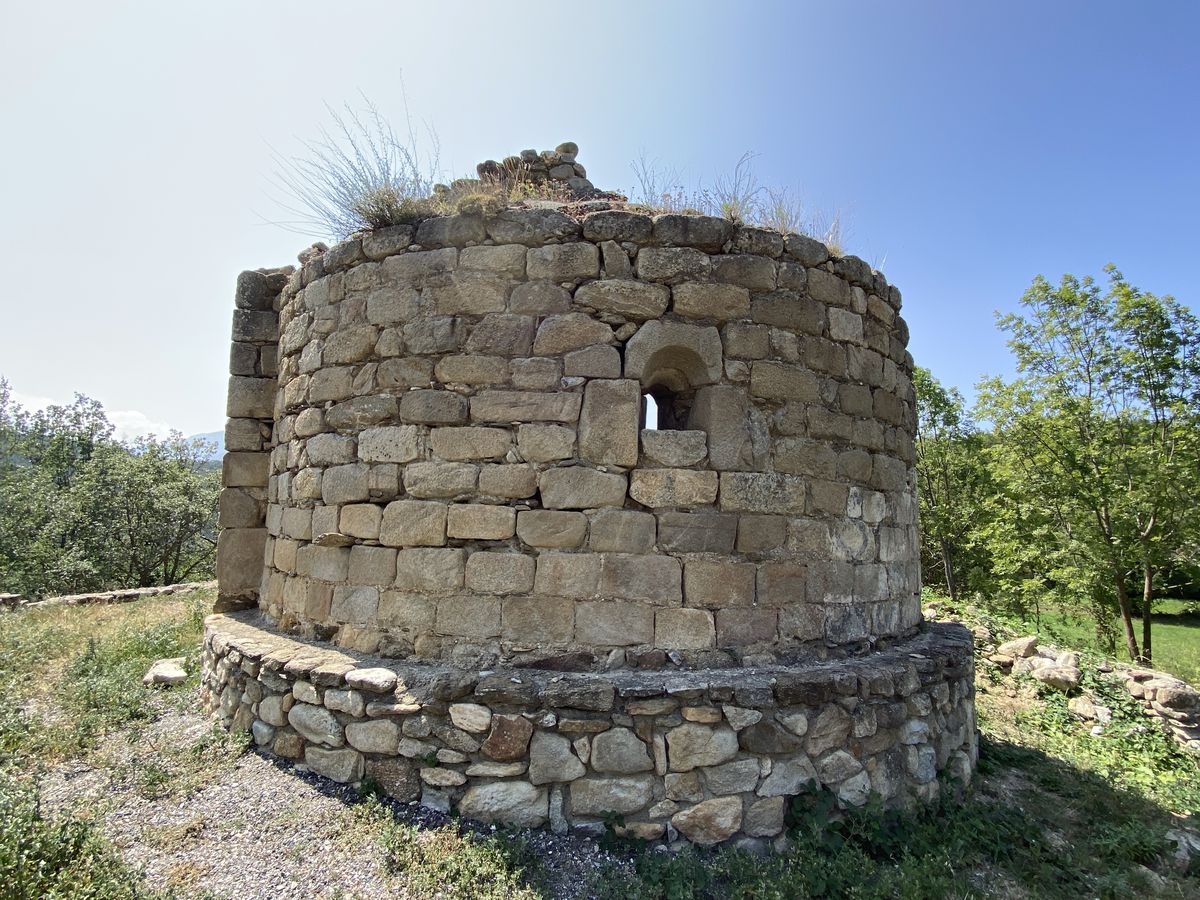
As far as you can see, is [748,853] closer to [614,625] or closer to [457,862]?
[614,625]

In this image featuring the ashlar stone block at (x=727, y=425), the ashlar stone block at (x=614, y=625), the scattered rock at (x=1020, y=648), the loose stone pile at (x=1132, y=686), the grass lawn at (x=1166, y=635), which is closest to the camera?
the ashlar stone block at (x=614, y=625)

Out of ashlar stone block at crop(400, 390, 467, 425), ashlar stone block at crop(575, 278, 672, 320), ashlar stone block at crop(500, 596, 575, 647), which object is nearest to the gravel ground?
ashlar stone block at crop(500, 596, 575, 647)

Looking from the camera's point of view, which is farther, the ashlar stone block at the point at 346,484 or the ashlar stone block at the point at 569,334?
the ashlar stone block at the point at 346,484


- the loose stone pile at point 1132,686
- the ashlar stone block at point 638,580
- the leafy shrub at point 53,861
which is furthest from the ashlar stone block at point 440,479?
the loose stone pile at point 1132,686

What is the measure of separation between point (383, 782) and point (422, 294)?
306 cm

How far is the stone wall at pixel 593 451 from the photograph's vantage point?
12.8ft

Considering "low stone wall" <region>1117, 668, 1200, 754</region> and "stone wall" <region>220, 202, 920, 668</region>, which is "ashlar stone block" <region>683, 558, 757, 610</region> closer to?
"stone wall" <region>220, 202, 920, 668</region>

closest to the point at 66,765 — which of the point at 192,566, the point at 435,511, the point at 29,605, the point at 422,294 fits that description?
the point at 435,511

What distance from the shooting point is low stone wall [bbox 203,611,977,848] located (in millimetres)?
3514

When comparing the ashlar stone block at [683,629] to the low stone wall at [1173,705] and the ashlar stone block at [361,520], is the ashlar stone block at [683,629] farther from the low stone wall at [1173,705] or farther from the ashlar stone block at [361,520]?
the low stone wall at [1173,705]

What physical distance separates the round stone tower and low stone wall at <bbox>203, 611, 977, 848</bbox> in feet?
0.05

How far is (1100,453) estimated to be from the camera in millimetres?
12141

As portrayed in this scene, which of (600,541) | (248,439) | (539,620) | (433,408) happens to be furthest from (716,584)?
(248,439)

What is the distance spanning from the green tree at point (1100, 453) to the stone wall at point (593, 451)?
10.2m
